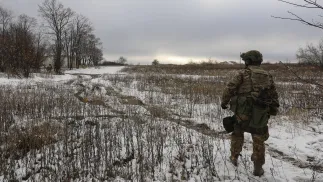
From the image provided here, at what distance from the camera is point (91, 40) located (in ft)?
211

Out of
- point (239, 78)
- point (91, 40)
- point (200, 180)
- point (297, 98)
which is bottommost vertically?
point (200, 180)

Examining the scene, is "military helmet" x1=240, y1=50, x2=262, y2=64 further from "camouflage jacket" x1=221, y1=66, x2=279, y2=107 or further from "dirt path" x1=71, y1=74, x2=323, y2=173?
"dirt path" x1=71, y1=74, x2=323, y2=173

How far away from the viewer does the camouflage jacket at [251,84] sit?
15.0ft

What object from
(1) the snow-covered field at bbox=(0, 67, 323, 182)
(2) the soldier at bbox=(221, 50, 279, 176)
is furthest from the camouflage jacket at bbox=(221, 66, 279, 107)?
(1) the snow-covered field at bbox=(0, 67, 323, 182)

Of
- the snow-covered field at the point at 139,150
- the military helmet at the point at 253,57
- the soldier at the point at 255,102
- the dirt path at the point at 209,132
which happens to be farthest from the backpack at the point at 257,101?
the dirt path at the point at 209,132

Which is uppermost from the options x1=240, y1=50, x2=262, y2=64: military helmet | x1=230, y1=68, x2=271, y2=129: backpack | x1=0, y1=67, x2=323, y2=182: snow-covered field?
Result: x1=240, y1=50, x2=262, y2=64: military helmet

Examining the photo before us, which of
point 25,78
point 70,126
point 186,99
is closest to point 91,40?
point 25,78

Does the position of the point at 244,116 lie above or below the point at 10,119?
above

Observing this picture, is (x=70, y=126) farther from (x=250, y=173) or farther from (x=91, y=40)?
(x=91, y=40)

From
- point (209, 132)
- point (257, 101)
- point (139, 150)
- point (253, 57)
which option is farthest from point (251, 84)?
point (209, 132)

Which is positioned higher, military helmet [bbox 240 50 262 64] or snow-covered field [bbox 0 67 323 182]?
military helmet [bbox 240 50 262 64]

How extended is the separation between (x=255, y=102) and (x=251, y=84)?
30 cm

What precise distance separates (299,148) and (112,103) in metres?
6.69

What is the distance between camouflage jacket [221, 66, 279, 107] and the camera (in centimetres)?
458
